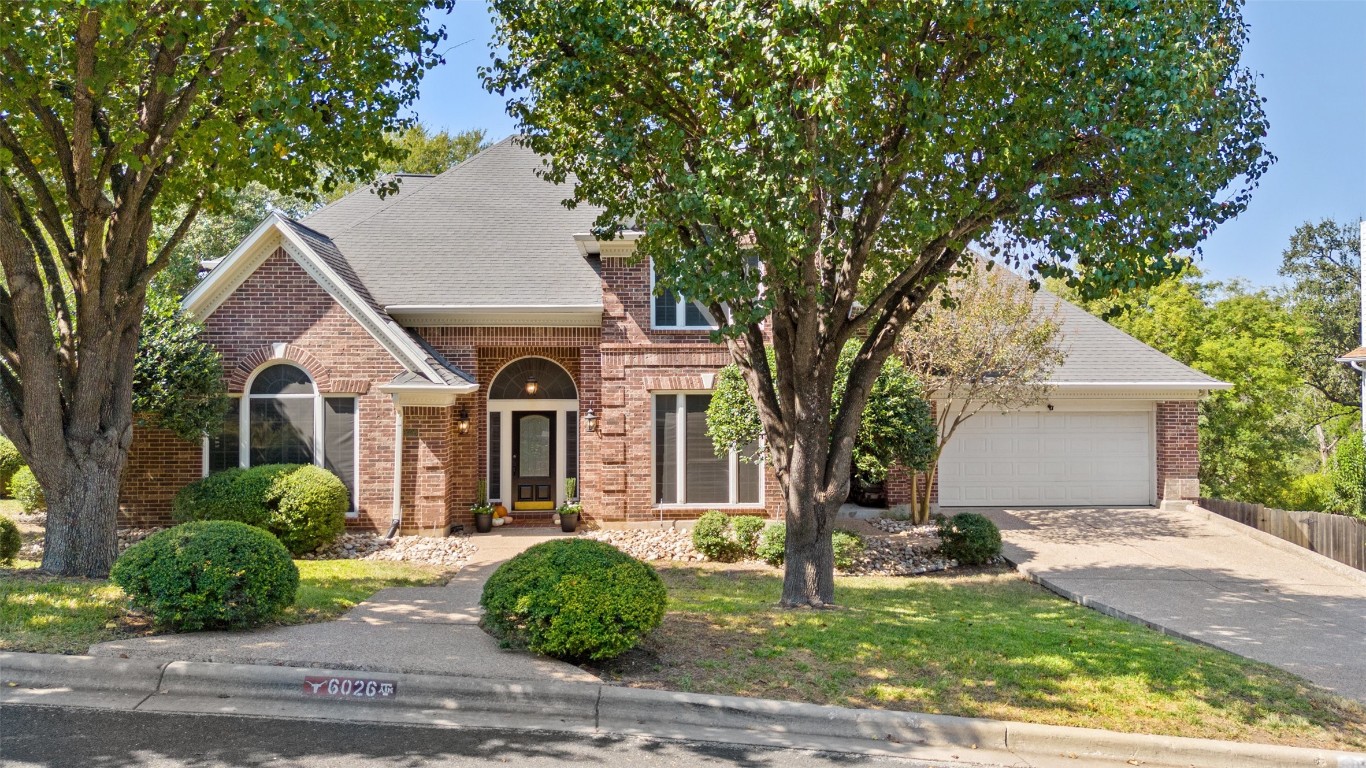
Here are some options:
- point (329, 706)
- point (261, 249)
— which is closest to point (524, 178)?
point (261, 249)

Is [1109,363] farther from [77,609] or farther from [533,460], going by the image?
[77,609]

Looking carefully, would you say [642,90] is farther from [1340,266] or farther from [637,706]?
[1340,266]

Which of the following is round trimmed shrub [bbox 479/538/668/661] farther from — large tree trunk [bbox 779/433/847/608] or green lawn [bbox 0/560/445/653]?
large tree trunk [bbox 779/433/847/608]

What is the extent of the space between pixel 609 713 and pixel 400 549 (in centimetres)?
866

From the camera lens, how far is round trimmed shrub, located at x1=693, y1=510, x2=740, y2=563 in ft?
46.0

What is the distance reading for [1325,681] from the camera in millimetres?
7625

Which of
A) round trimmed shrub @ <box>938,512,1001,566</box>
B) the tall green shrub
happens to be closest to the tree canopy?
the tall green shrub

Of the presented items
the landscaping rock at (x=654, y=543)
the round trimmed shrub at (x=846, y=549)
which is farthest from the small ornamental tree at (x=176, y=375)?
the round trimmed shrub at (x=846, y=549)

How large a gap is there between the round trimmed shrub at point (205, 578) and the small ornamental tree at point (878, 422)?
8.05 metres

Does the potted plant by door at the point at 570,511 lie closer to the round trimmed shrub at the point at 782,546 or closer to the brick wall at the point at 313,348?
the brick wall at the point at 313,348

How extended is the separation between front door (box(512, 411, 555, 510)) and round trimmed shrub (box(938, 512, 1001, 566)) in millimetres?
7502

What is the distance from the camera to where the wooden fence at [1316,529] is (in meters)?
13.4

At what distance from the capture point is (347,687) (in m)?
6.35

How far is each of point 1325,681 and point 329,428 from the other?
1353 centimetres
